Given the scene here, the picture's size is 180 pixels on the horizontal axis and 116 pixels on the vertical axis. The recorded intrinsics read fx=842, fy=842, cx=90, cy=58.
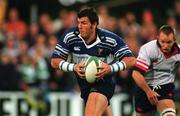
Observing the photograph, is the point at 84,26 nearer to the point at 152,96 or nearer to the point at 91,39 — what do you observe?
the point at 91,39

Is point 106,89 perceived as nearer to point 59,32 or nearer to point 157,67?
point 157,67

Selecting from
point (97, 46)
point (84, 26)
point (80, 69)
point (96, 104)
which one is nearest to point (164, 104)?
point (96, 104)

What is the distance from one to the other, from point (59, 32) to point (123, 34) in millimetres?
1694

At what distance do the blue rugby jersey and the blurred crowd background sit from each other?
4557 millimetres

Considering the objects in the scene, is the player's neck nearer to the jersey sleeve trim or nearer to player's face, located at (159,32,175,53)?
the jersey sleeve trim

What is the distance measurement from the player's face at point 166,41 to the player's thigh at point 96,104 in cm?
132

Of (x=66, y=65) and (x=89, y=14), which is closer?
Result: (x=89, y=14)

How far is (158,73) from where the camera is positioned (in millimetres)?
14109

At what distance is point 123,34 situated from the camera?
21.3 metres

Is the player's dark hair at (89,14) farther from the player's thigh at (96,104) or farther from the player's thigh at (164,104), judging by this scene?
the player's thigh at (164,104)

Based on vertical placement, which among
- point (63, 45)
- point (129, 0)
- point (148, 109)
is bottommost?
point (148, 109)

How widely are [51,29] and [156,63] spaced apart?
8.51 meters

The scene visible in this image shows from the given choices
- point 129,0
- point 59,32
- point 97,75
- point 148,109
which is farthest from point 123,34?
point 97,75

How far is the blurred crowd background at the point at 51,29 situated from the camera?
1998cm
